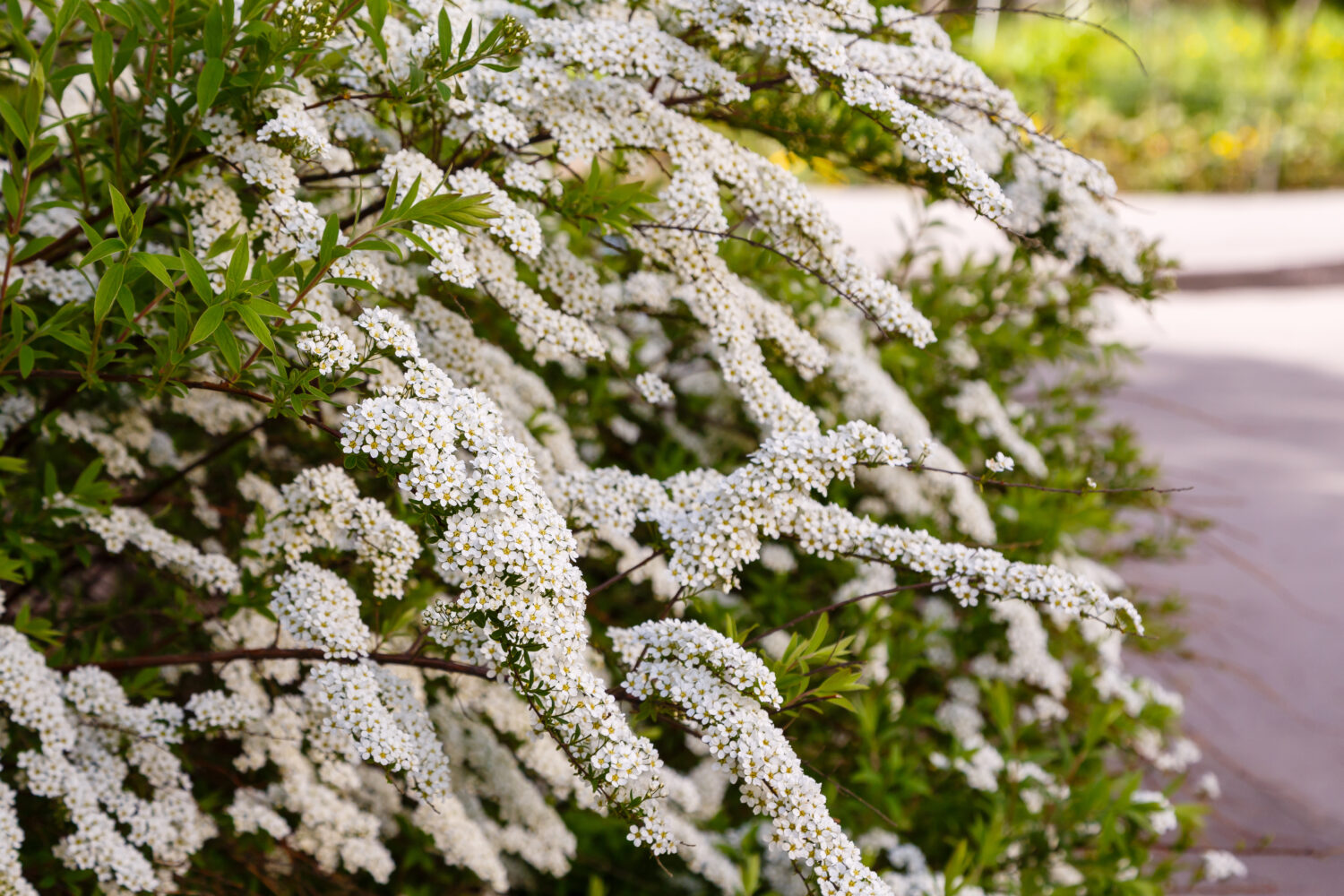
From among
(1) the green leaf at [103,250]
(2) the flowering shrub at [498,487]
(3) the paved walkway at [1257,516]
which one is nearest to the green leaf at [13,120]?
(2) the flowering shrub at [498,487]

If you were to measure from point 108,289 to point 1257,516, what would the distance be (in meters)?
5.83

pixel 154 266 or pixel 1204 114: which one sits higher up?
pixel 154 266

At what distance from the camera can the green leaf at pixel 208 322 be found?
1553 millimetres

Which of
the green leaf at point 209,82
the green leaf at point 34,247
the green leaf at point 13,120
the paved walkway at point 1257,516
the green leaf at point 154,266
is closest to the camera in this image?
the green leaf at point 154,266

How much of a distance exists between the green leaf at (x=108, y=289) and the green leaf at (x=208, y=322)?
12cm

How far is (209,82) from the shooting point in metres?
1.70

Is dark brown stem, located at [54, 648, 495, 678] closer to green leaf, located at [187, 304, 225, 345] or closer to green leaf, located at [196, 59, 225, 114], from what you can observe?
green leaf, located at [187, 304, 225, 345]

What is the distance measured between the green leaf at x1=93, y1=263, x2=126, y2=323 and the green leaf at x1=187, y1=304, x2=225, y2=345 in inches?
4.6

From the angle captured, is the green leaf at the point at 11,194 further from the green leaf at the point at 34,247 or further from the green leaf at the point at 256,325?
the green leaf at the point at 256,325

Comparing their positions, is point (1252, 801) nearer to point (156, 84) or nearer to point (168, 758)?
point (168, 758)

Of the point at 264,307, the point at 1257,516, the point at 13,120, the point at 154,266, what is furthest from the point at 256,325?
the point at 1257,516

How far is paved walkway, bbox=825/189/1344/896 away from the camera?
12.9ft

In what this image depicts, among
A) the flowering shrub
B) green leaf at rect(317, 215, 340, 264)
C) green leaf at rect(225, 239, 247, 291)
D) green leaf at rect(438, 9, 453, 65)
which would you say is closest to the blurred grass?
the flowering shrub

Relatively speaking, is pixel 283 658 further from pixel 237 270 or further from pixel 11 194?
pixel 11 194
